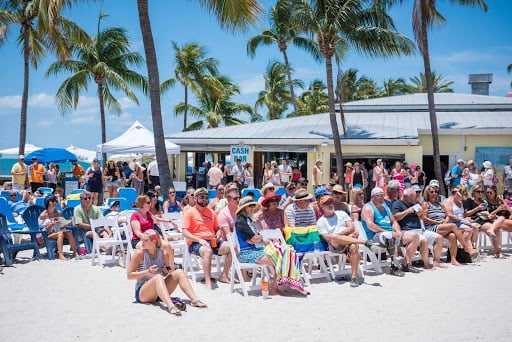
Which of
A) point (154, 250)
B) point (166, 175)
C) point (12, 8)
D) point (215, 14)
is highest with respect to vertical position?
point (12, 8)

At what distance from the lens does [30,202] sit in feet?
43.4

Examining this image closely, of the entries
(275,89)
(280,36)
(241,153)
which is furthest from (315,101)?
(241,153)

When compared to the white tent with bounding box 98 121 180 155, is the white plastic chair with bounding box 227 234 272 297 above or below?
below

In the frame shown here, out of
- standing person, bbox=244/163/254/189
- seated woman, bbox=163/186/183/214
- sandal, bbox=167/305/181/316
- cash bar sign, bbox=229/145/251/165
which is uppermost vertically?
cash bar sign, bbox=229/145/251/165

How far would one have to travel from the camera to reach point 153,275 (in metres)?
6.20

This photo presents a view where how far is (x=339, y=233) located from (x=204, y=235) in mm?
1920

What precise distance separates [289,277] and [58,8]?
8182 mm

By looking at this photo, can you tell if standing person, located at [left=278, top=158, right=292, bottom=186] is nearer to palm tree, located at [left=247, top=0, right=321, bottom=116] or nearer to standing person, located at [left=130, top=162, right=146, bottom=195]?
standing person, located at [left=130, top=162, right=146, bottom=195]

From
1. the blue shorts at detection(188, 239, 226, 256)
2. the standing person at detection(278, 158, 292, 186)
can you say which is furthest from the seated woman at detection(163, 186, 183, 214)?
the standing person at detection(278, 158, 292, 186)

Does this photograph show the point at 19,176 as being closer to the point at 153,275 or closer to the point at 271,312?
the point at 153,275

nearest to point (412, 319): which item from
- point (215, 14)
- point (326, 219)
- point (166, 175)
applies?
point (326, 219)

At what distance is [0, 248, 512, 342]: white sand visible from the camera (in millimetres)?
5355

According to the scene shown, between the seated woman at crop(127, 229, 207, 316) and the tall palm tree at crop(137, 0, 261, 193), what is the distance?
19.3 feet

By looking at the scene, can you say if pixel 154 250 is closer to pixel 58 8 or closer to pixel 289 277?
pixel 289 277
